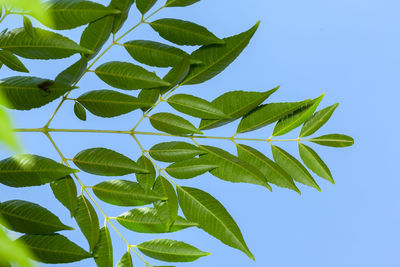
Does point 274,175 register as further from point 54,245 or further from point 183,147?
point 54,245

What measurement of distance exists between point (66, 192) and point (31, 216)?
0.27 ft

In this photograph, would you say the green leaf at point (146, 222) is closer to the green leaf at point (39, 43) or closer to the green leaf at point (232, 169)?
the green leaf at point (232, 169)

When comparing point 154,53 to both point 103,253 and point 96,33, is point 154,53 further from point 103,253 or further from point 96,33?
point 103,253

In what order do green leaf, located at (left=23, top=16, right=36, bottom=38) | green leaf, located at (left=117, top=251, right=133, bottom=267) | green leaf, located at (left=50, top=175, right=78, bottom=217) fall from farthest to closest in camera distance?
green leaf, located at (left=117, top=251, right=133, bottom=267), green leaf, located at (left=50, top=175, right=78, bottom=217), green leaf, located at (left=23, top=16, right=36, bottom=38)

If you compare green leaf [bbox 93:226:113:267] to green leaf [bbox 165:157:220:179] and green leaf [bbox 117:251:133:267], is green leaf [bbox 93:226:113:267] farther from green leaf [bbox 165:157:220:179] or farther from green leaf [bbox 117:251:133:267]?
green leaf [bbox 165:157:220:179]

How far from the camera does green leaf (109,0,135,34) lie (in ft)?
2.57

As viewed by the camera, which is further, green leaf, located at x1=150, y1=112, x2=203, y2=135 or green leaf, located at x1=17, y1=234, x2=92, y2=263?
green leaf, located at x1=150, y1=112, x2=203, y2=135

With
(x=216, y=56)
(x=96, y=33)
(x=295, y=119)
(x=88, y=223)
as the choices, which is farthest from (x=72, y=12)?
(x=295, y=119)

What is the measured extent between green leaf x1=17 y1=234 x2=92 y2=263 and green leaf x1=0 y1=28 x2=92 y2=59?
0.34 meters

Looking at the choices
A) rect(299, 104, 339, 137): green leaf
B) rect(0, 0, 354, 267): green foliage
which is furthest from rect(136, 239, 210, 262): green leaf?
rect(299, 104, 339, 137): green leaf

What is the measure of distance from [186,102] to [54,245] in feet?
1.26

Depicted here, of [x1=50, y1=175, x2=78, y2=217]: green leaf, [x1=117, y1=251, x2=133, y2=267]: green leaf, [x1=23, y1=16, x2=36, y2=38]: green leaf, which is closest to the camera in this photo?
[x1=23, y1=16, x2=36, y2=38]: green leaf

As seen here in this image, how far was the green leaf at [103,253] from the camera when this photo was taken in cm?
88

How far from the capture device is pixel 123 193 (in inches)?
34.1
